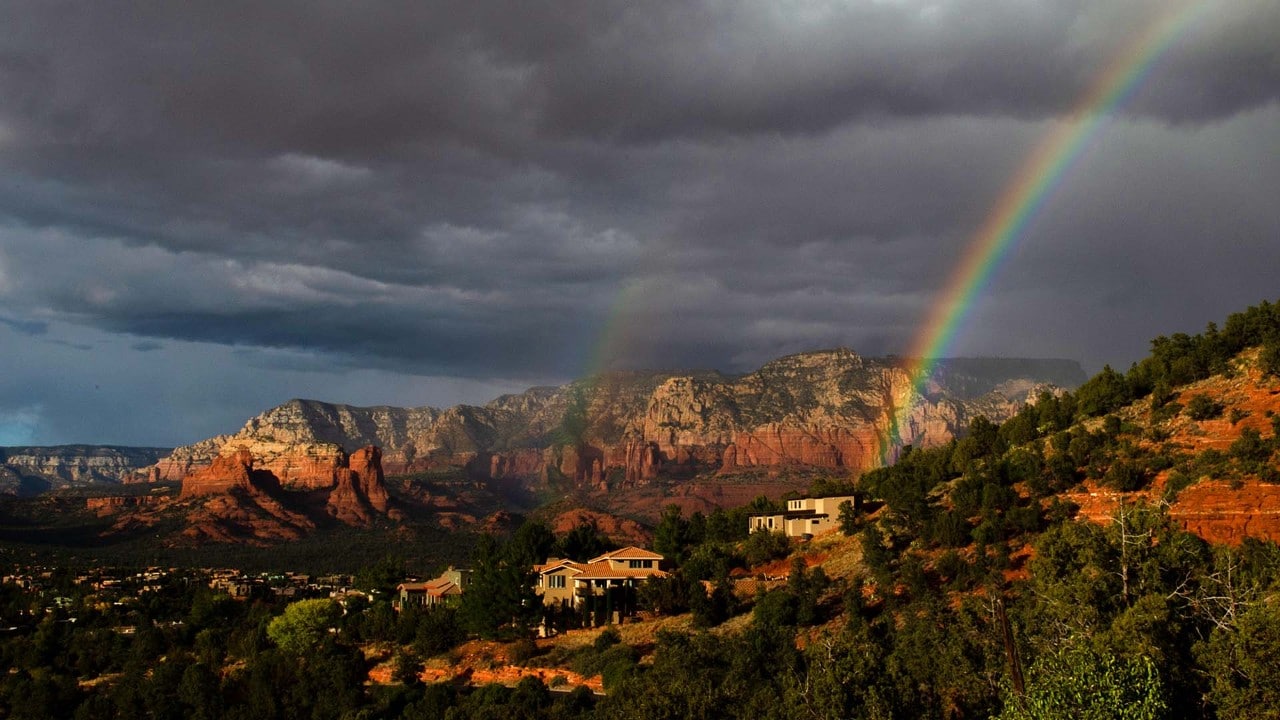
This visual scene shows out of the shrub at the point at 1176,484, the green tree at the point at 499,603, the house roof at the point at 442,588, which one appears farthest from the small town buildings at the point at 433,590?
the shrub at the point at 1176,484

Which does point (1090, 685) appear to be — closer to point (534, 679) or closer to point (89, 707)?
point (534, 679)

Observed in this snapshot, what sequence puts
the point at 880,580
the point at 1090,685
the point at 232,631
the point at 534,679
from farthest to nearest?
1. the point at 232,631
2. the point at 880,580
3. the point at 534,679
4. the point at 1090,685

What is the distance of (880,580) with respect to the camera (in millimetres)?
71625

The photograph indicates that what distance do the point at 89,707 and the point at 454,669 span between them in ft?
87.3

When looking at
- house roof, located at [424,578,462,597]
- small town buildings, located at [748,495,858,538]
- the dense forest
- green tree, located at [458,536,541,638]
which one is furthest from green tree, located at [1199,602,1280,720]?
house roof, located at [424,578,462,597]

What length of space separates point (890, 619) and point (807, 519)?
3824 cm

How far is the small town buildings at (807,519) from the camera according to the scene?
98688 mm

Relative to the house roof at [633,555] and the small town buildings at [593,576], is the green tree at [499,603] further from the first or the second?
the house roof at [633,555]

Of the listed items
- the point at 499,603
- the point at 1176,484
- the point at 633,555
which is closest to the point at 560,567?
the point at 633,555

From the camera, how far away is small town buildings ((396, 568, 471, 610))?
349 feet

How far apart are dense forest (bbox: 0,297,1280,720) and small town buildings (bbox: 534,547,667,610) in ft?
8.86

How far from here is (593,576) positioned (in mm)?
91250

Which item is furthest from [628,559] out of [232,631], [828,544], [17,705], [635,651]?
[17,705]

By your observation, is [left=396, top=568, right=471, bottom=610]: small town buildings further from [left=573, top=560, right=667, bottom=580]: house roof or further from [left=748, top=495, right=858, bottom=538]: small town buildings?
[left=748, top=495, right=858, bottom=538]: small town buildings
